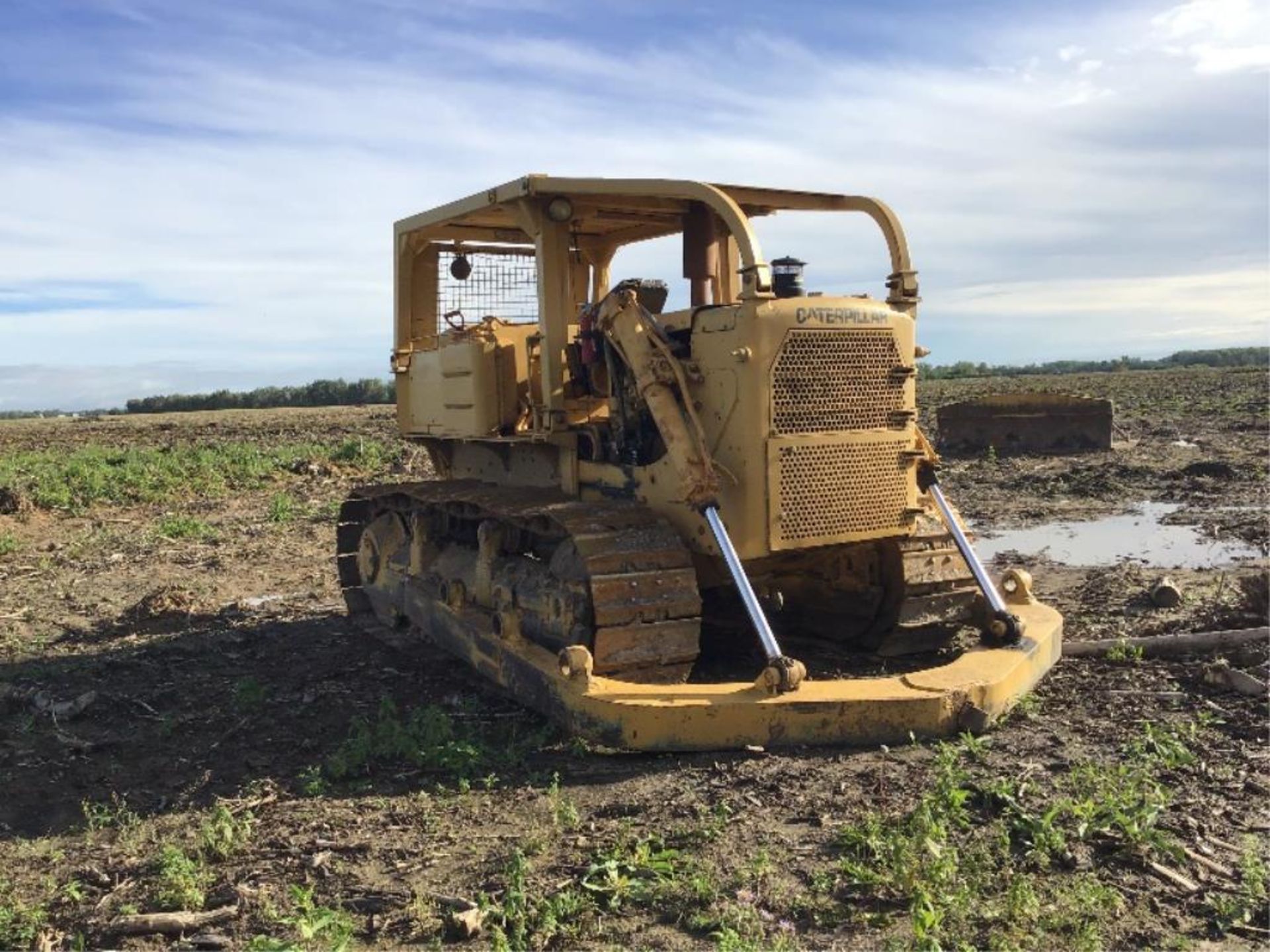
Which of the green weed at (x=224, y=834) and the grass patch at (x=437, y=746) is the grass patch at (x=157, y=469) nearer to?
the grass patch at (x=437, y=746)

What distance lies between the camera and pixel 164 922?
12.7 ft

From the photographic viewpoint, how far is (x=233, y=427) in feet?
95.3

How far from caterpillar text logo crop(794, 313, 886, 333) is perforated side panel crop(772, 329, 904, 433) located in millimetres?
50

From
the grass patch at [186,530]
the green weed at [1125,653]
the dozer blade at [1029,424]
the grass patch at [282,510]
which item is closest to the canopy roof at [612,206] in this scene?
the green weed at [1125,653]

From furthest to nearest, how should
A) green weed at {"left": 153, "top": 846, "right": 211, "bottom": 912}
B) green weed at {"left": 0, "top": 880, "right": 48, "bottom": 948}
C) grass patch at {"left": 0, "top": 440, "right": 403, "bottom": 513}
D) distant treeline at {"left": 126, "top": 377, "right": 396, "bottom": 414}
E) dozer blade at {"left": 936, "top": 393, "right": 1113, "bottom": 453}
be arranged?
distant treeline at {"left": 126, "top": 377, "right": 396, "bottom": 414} < dozer blade at {"left": 936, "top": 393, "right": 1113, "bottom": 453} < grass patch at {"left": 0, "top": 440, "right": 403, "bottom": 513} < green weed at {"left": 153, "top": 846, "right": 211, "bottom": 912} < green weed at {"left": 0, "top": 880, "right": 48, "bottom": 948}

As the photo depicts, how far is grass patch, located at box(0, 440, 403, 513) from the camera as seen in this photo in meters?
16.1

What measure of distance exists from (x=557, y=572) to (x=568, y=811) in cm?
179

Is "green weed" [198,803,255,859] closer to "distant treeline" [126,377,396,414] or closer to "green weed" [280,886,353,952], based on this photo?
"green weed" [280,886,353,952]

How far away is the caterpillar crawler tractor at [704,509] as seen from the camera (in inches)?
213

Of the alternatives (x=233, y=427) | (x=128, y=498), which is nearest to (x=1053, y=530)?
(x=128, y=498)

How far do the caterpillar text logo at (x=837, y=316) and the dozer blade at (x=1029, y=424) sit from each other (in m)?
13.7

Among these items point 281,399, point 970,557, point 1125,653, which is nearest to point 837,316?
point 970,557

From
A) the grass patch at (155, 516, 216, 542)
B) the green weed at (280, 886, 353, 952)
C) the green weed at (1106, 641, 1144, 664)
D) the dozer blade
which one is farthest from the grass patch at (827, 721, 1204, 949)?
the dozer blade

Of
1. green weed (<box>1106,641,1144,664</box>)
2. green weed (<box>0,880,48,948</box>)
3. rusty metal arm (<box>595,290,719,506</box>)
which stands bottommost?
green weed (<box>0,880,48,948</box>)
